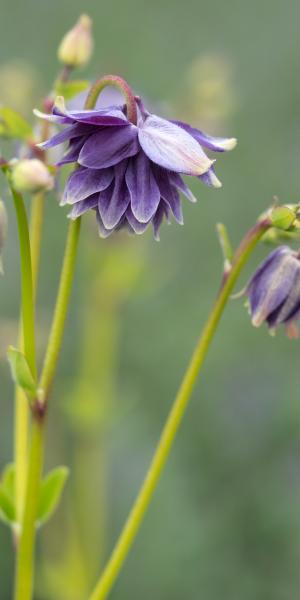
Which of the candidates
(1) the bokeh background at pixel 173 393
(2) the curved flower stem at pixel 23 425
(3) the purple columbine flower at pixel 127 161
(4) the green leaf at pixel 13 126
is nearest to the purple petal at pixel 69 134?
(3) the purple columbine flower at pixel 127 161

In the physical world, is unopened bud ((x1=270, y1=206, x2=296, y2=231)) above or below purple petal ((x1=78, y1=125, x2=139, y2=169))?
below

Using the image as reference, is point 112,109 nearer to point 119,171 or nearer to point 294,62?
point 119,171

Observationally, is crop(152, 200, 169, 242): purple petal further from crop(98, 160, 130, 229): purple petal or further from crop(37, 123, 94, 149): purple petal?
crop(37, 123, 94, 149): purple petal

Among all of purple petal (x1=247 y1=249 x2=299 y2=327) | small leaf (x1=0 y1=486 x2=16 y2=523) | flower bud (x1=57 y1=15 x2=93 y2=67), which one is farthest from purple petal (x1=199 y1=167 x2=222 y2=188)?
small leaf (x1=0 y1=486 x2=16 y2=523)

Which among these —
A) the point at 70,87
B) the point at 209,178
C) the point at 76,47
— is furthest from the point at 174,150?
the point at 76,47

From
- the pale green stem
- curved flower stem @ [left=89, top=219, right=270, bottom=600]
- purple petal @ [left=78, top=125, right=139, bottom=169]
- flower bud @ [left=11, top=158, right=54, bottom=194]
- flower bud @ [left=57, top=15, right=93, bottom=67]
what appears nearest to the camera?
flower bud @ [left=11, top=158, right=54, bottom=194]

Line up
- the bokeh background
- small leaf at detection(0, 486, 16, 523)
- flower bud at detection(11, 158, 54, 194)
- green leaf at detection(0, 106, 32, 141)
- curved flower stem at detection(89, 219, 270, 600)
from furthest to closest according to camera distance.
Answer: the bokeh background < green leaf at detection(0, 106, 32, 141) < small leaf at detection(0, 486, 16, 523) < curved flower stem at detection(89, 219, 270, 600) < flower bud at detection(11, 158, 54, 194)

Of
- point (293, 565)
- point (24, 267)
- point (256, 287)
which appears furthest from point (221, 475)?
point (24, 267)
